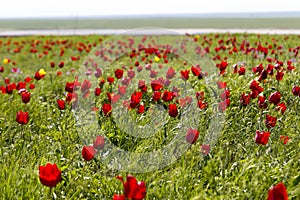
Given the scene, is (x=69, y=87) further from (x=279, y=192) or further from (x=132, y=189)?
(x=279, y=192)

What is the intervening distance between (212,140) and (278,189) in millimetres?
1358

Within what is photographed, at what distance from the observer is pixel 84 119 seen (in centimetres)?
341

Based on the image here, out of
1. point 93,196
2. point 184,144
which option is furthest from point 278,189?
point 184,144

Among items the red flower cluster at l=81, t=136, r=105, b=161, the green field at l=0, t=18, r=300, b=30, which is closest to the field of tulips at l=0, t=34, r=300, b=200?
the red flower cluster at l=81, t=136, r=105, b=161

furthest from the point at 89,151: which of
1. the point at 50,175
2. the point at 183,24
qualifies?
the point at 183,24

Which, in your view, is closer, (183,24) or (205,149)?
(205,149)

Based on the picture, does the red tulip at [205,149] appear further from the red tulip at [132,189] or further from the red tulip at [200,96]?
the red tulip at [132,189]

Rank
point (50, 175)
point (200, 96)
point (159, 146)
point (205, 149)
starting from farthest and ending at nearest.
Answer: point (200, 96), point (159, 146), point (205, 149), point (50, 175)

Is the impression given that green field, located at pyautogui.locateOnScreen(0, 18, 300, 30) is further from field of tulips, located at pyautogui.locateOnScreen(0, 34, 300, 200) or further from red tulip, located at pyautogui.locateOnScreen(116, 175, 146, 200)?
red tulip, located at pyautogui.locateOnScreen(116, 175, 146, 200)

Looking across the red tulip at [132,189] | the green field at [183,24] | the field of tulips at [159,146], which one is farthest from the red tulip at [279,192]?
the green field at [183,24]

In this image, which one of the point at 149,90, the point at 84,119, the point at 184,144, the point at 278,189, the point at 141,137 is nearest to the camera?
the point at 278,189

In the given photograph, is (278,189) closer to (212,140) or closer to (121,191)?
(121,191)

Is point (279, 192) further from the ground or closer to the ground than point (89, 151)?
further from the ground

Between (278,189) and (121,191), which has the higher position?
(278,189)
